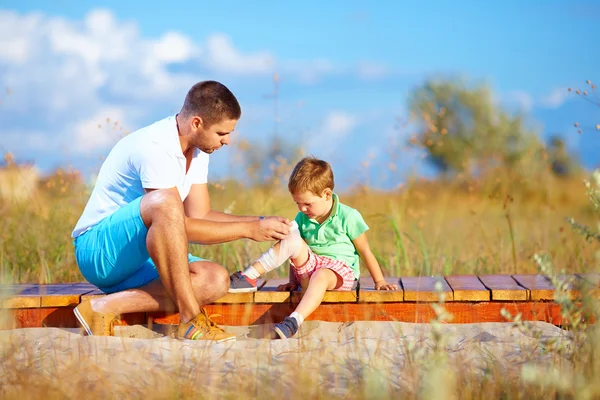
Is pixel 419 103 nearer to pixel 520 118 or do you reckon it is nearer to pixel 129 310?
pixel 520 118

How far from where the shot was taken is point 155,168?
391cm

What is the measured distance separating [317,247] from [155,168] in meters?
1.10

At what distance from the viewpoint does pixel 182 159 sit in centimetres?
411

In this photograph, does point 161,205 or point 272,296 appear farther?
point 272,296

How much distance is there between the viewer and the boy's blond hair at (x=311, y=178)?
167 inches

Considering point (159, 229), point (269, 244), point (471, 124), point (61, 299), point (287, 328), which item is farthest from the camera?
point (471, 124)

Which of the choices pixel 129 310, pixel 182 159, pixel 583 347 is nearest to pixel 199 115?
pixel 182 159

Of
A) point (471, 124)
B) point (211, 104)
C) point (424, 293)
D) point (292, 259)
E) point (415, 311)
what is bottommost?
point (415, 311)

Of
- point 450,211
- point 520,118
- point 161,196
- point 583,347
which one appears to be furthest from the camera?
point 520,118

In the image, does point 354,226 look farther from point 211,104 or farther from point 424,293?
point 211,104

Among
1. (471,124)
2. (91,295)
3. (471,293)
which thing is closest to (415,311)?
(471,293)

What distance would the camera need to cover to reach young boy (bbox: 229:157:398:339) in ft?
13.8

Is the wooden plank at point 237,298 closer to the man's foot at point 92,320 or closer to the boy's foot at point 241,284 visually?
the boy's foot at point 241,284

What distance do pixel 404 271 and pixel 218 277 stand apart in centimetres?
211
